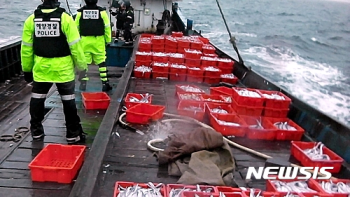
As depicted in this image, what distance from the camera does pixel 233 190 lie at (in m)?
2.84

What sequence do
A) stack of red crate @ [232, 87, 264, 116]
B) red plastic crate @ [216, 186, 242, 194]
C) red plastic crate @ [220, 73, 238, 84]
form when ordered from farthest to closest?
1. red plastic crate @ [220, 73, 238, 84]
2. stack of red crate @ [232, 87, 264, 116]
3. red plastic crate @ [216, 186, 242, 194]

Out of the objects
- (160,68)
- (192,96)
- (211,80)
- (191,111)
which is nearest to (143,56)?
(160,68)

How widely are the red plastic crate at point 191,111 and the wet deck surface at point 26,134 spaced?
1281 millimetres

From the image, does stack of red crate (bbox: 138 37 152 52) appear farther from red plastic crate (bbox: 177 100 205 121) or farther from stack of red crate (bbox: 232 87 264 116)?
stack of red crate (bbox: 232 87 264 116)

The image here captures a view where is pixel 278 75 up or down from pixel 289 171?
down

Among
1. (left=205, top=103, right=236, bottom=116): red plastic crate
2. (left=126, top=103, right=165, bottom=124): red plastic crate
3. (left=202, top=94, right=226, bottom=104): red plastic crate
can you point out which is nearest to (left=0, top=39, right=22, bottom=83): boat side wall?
(left=126, top=103, right=165, bottom=124): red plastic crate

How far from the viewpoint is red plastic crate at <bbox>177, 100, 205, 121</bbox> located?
4.89m

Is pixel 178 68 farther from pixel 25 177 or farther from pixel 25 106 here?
pixel 25 177

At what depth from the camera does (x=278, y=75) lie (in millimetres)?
19594

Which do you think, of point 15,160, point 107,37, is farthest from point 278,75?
point 15,160

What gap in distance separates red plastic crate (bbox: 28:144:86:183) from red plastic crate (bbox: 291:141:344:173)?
255 cm

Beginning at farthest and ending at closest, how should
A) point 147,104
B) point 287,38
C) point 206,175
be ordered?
point 287,38, point 147,104, point 206,175

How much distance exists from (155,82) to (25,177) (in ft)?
13.2

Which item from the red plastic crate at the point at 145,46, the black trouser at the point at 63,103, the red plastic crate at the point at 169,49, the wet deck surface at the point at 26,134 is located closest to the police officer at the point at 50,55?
the black trouser at the point at 63,103
